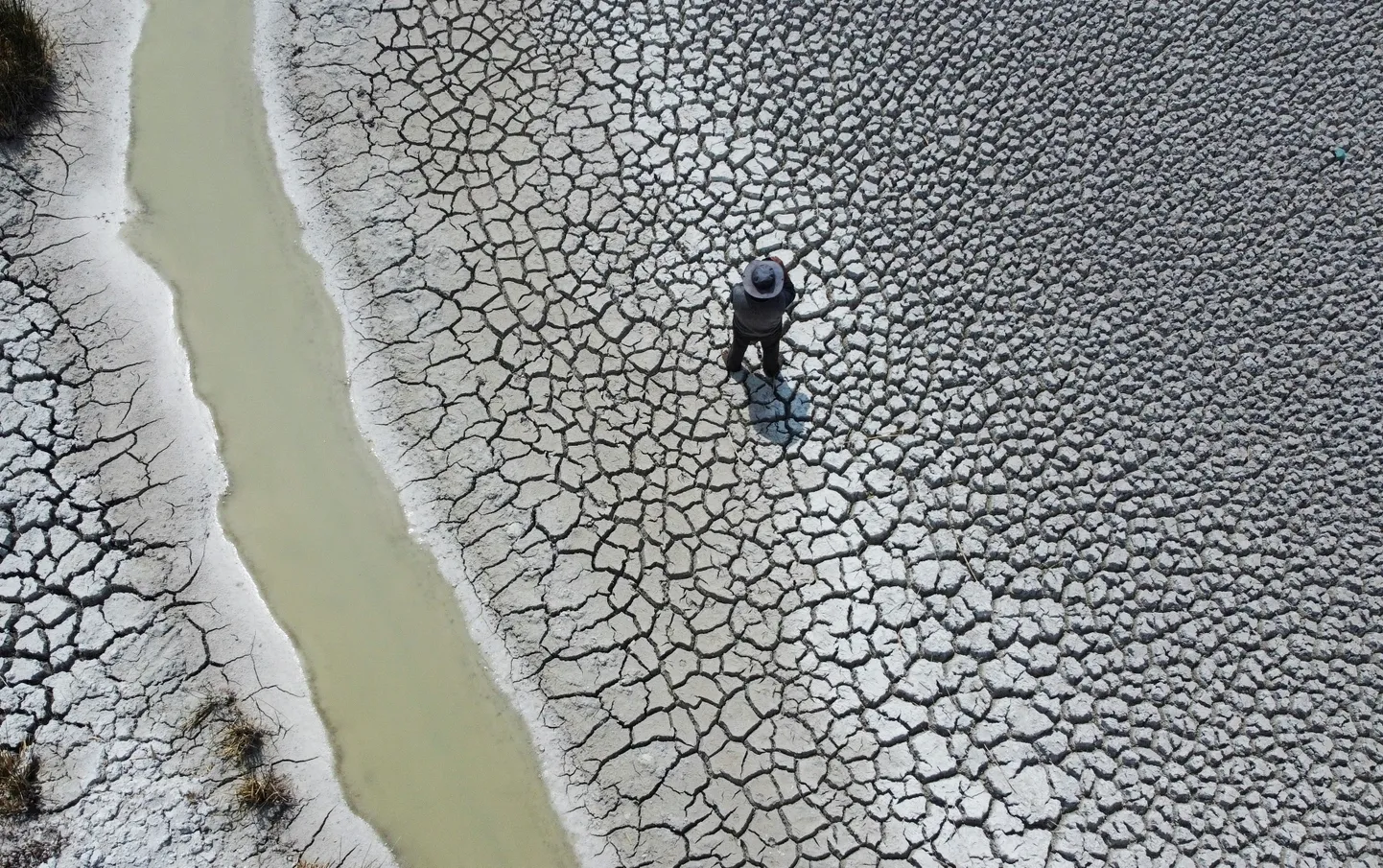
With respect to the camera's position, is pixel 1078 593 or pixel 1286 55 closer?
pixel 1078 593

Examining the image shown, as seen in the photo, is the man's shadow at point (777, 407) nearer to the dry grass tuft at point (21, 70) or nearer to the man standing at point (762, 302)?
the man standing at point (762, 302)

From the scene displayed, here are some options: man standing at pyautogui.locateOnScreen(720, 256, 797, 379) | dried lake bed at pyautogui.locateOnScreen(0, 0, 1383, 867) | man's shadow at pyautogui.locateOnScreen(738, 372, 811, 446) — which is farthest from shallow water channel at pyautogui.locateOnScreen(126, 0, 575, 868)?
man standing at pyautogui.locateOnScreen(720, 256, 797, 379)

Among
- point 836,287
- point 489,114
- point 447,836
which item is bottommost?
point 447,836

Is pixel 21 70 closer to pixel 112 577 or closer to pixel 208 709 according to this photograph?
pixel 112 577

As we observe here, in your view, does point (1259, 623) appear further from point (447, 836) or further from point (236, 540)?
point (236, 540)

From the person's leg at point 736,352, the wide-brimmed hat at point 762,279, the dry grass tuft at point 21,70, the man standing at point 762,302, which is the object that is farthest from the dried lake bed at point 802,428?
the wide-brimmed hat at point 762,279

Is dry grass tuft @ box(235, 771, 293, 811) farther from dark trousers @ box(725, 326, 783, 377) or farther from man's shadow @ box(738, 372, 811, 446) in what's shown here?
dark trousers @ box(725, 326, 783, 377)

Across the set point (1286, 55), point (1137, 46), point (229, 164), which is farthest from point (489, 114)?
point (1286, 55)
